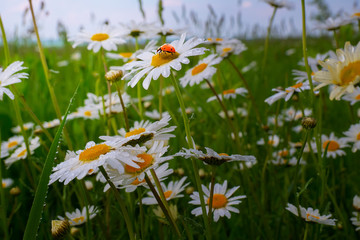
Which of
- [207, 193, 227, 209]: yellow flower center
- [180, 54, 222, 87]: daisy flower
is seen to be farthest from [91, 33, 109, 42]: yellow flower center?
[207, 193, 227, 209]: yellow flower center

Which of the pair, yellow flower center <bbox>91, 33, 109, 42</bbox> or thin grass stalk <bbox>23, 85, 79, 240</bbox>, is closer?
thin grass stalk <bbox>23, 85, 79, 240</bbox>

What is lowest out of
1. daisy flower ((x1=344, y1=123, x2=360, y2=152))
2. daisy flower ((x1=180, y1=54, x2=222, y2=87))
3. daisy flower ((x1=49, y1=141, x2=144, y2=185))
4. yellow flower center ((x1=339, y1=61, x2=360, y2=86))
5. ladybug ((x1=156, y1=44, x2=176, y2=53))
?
daisy flower ((x1=344, y1=123, x2=360, y2=152))

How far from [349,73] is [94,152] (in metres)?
0.49

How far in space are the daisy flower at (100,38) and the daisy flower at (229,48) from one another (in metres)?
0.39

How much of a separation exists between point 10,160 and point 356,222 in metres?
1.07

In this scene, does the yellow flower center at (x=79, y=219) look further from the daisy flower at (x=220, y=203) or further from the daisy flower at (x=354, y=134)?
the daisy flower at (x=354, y=134)

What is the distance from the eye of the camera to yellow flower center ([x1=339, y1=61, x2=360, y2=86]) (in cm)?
59

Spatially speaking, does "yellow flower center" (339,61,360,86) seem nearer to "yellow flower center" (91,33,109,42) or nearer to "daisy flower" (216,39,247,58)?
"daisy flower" (216,39,247,58)

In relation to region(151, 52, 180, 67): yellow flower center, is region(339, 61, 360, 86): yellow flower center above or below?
below

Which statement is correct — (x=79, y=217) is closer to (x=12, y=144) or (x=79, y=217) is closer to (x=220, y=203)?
(x=220, y=203)

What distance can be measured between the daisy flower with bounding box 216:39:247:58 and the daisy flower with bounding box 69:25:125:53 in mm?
390

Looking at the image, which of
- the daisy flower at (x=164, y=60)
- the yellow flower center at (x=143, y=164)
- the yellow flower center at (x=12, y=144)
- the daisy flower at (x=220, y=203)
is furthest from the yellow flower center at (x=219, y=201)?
the yellow flower center at (x=12, y=144)

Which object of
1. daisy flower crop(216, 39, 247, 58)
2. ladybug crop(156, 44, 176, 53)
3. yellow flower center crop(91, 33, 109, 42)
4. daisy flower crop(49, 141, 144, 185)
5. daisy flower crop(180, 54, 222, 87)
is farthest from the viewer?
daisy flower crop(216, 39, 247, 58)

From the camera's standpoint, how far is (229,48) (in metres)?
1.36
